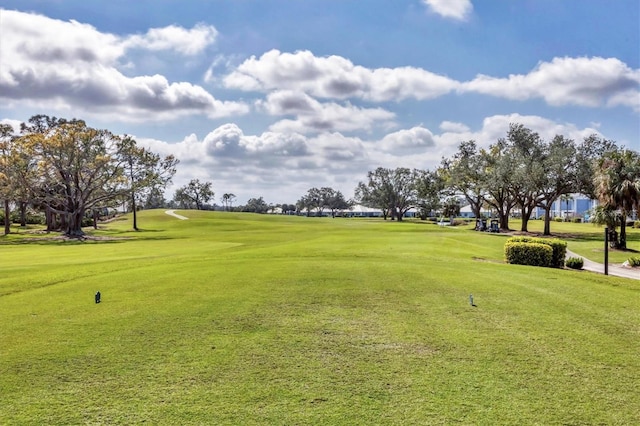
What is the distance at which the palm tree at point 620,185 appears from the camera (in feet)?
104

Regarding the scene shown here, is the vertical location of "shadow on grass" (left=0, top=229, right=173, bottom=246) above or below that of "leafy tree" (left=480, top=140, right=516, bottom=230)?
below

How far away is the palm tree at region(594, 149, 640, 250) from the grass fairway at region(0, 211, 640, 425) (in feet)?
79.2

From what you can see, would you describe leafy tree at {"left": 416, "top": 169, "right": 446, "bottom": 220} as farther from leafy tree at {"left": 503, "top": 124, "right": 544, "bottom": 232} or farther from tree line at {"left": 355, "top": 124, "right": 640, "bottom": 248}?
leafy tree at {"left": 503, "top": 124, "right": 544, "bottom": 232}

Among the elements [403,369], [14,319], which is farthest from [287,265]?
[403,369]

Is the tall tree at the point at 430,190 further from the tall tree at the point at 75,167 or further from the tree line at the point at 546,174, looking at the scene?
the tall tree at the point at 75,167

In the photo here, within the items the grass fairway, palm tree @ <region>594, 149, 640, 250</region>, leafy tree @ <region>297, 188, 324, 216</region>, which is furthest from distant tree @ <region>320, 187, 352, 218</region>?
the grass fairway

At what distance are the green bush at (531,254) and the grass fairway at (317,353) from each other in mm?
7633

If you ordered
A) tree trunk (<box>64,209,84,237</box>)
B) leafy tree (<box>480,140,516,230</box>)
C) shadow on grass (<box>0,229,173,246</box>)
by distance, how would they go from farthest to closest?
leafy tree (<box>480,140,516,230</box>)
tree trunk (<box>64,209,84,237</box>)
shadow on grass (<box>0,229,173,246</box>)

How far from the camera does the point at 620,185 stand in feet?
107

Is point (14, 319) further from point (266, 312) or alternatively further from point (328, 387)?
point (328, 387)

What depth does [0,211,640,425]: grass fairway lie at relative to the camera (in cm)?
518

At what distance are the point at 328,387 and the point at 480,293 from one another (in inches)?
272

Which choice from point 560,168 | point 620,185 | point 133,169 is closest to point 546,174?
point 560,168

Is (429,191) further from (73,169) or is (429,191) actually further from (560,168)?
(73,169)
